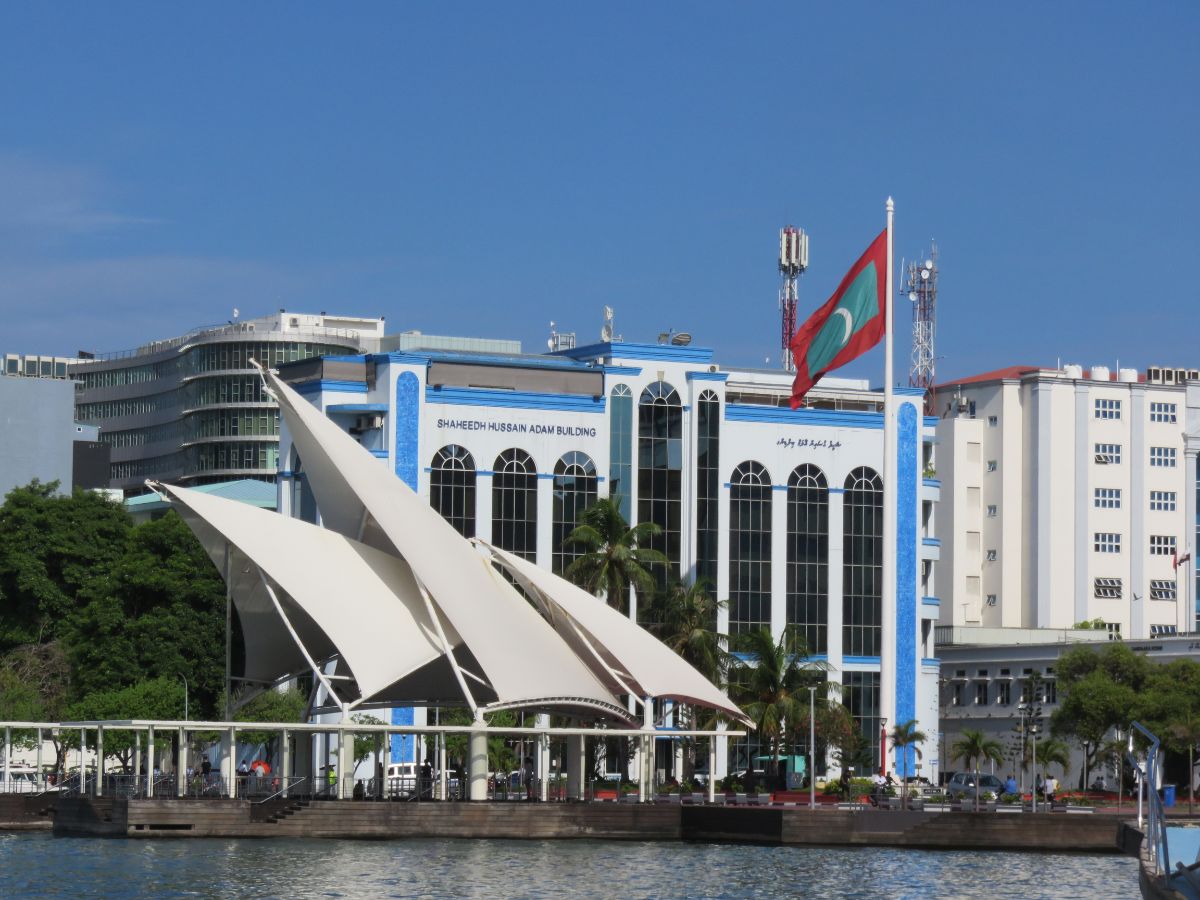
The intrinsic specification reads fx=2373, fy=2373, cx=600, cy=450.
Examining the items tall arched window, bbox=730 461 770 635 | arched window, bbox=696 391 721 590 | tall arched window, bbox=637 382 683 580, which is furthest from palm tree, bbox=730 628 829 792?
tall arched window, bbox=637 382 683 580

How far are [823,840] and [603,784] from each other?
21956 millimetres

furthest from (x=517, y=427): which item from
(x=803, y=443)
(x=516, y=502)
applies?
(x=803, y=443)

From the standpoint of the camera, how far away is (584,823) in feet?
234

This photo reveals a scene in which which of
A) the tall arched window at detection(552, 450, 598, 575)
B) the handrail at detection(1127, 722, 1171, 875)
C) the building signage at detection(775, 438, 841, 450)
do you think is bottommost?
the handrail at detection(1127, 722, 1171, 875)

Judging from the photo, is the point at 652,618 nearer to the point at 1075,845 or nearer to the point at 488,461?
the point at 488,461

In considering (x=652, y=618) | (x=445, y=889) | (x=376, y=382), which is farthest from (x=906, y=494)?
(x=445, y=889)

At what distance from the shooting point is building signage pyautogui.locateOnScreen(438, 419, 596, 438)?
102875 mm

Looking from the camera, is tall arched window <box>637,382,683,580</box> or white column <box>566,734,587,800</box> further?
tall arched window <box>637,382,683,580</box>

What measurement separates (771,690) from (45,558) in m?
32.4

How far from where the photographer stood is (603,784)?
8888cm

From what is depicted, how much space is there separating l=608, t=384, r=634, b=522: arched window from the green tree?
12.1m

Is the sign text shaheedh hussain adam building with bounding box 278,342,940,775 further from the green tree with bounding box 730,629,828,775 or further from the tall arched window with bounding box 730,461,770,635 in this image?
the green tree with bounding box 730,629,828,775

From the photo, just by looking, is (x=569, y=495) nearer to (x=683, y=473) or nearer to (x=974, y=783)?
(x=683, y=473)

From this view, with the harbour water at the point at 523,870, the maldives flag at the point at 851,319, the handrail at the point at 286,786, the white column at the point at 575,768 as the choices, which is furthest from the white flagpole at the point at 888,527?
the handrail at the point at 286,786
